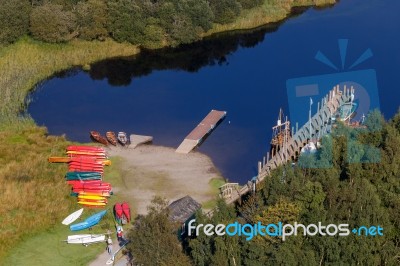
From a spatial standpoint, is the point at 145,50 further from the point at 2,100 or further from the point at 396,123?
the point at 396,123

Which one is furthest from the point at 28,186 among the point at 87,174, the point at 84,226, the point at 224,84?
the point at 224,84

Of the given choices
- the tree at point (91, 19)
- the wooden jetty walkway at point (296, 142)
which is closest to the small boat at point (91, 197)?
the wooden jetty walkway at point (296, 142)

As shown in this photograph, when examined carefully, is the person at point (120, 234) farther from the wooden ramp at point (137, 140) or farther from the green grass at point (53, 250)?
the wooden ramp at point (137, 140)

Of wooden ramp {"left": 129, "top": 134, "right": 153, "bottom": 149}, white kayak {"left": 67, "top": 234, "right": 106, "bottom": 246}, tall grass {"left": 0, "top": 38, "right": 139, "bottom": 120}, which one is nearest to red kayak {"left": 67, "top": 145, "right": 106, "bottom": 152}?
wooden ramp {"left": 129, "top": 134, "right": 153, "bottom": 149}

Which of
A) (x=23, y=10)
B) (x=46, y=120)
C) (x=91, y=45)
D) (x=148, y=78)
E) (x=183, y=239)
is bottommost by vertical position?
(x=183, y=239)

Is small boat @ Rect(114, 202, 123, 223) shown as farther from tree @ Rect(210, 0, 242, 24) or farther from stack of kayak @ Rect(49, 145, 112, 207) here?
tree @ Rect(210, 0, 242, 24)

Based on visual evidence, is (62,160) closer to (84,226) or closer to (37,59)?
(84,226)

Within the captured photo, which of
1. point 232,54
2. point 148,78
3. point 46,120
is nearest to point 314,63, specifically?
point 232,54
